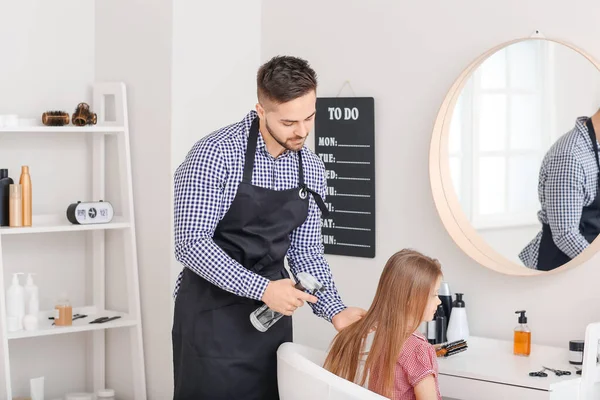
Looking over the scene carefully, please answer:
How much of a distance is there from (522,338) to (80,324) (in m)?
1.68

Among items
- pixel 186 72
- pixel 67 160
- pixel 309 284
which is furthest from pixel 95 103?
pixel 309 284

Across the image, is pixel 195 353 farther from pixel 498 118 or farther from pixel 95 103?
pixel 95 103

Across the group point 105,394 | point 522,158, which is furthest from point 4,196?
point 522,158

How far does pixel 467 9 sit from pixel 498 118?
39cm

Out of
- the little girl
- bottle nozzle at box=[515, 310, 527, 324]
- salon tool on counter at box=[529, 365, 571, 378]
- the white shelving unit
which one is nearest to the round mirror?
bottle nozzle at box=[515, 310, 527, 324]

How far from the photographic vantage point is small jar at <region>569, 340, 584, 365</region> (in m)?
2.75

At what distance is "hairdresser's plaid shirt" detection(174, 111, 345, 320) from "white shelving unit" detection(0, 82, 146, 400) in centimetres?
127

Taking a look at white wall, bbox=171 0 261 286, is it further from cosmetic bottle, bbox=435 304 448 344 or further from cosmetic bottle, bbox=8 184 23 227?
cosmetic bottle, bbox=435 304 448 344

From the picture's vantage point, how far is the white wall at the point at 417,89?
9.70 ft

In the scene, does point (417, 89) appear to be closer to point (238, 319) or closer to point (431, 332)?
point (431, 332)

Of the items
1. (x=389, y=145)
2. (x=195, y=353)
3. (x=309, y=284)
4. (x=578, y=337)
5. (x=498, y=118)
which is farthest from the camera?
(x=389, y=145)

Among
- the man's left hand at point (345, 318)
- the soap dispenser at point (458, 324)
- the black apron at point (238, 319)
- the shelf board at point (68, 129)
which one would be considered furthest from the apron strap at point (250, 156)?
the shelf board at point (68, 129)

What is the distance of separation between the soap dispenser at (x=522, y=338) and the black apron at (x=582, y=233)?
0.61 ft

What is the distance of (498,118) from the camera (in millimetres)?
3133
